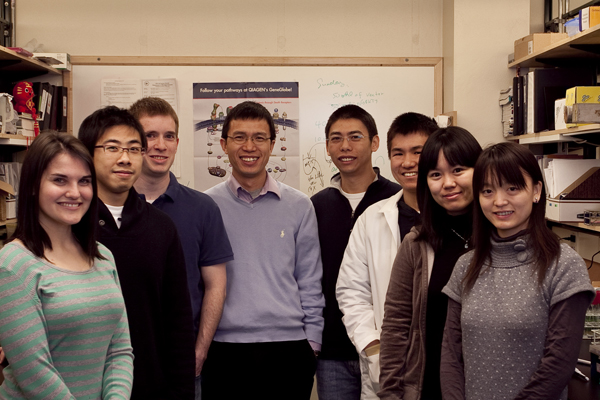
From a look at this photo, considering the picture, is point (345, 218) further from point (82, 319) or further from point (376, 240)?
point (82, 319)

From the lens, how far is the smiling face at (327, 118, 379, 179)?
212 cm

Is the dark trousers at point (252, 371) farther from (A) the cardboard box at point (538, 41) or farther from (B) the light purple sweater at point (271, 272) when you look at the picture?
(A) the cardboard box at point (538, 41)

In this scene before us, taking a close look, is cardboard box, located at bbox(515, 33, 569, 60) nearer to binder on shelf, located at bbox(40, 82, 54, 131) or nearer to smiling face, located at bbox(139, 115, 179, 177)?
smiling face, located at bbox(139, 115, 179, 177)

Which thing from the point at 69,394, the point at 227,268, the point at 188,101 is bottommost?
the point at 69,394

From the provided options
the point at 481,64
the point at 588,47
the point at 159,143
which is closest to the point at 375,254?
the point at 159,143

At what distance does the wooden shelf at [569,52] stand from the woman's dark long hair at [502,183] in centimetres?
146

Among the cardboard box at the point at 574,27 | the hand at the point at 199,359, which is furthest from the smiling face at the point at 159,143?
the cardboard box at the point at 574,27

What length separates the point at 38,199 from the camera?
1202 millimetres

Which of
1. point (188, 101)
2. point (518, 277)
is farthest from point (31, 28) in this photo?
point (518, 277)

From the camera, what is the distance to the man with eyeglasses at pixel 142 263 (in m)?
1.43

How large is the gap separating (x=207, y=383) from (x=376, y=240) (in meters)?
0.79

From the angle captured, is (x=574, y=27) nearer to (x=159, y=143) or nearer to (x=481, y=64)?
(x=481, y=64)

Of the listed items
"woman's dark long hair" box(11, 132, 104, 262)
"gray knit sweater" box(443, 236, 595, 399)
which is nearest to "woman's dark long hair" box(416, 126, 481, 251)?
"gray knit sweater" box(443, 236, 595, 399)

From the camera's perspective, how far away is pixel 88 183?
1.29m
